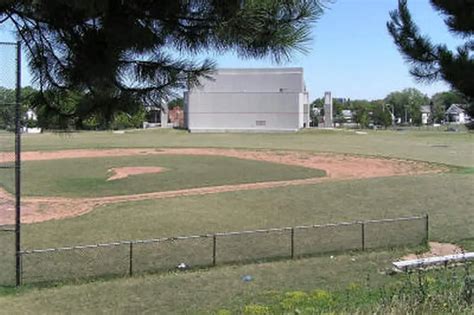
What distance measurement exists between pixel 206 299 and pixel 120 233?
7843 mm

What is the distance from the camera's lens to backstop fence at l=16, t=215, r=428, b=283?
14.6 metres

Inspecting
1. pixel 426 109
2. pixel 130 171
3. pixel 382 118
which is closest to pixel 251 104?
pixel 130 171

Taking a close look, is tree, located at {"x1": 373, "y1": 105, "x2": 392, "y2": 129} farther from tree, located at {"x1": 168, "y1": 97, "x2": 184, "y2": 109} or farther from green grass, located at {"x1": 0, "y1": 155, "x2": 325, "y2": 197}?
tree, located at {"x1": 168, "y1": 97, "x2": 184, "y2": 109}

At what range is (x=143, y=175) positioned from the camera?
37.6 meters

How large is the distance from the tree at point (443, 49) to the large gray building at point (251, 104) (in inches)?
3515

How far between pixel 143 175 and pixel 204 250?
71.4ft

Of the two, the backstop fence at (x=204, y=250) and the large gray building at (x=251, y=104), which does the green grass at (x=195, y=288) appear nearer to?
the backstop fence at (x=204, y=250)

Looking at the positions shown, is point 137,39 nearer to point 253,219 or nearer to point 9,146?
point 9,146

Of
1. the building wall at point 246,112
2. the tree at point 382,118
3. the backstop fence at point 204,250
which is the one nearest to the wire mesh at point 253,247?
the backstop fence at point 204,250

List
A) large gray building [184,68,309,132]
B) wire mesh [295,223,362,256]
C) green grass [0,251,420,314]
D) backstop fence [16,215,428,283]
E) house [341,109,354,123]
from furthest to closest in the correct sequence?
1. house [341,109,354,123]
2. large gray building [184,68,309,132]
3. wire mesh [295,223,362,256]
4. backstop fence [16,215,428,283]
5. green grass [0,251,420,314]

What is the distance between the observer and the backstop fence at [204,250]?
1456 cm

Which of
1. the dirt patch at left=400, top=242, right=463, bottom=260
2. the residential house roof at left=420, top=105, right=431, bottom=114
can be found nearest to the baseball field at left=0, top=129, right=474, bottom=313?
the dirt patch at left=400, top=242, right=463, bottom=260

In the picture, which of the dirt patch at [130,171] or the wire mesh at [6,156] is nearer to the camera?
the wire mesh at [6,156]

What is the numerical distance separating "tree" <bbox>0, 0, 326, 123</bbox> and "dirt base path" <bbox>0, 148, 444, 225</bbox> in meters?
13.0
